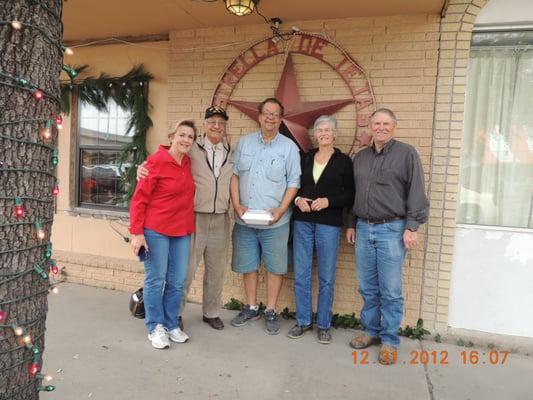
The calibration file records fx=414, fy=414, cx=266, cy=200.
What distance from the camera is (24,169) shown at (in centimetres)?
182

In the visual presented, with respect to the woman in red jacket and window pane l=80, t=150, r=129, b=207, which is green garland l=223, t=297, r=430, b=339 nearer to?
the woman in red jacket

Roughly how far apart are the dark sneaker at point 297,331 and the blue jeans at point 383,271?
22.9 inches

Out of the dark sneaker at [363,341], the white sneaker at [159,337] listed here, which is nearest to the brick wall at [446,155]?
the dark sneaker at [363,341]

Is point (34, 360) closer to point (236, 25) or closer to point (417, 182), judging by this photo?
point (417, 182)

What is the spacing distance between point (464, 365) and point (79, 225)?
13.9 feet

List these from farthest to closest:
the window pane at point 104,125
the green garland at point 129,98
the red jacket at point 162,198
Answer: the window pane at point 104,125, the green garland at point 129,98, the red jacket at point 162,198

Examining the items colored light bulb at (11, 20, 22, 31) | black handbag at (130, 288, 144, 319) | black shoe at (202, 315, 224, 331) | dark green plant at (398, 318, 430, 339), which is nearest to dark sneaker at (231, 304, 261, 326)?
black shoe at (202, 315, 224, 331)

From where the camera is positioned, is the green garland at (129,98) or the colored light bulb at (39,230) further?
the green garland at (129,98)

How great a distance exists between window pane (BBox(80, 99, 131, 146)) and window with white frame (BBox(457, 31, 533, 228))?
352 centimetres

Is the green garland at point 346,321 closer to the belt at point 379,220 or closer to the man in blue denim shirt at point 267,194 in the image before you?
the man in blue denim shirt at point 267,194

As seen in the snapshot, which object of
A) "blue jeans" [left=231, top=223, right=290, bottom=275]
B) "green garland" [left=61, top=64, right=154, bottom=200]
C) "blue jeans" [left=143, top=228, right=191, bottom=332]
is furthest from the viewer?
"green garland" [left=61, top=64, right=154, bottom=200]

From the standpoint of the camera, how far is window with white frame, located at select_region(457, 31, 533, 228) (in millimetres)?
3536

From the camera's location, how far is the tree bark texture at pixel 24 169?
1.75 meters
